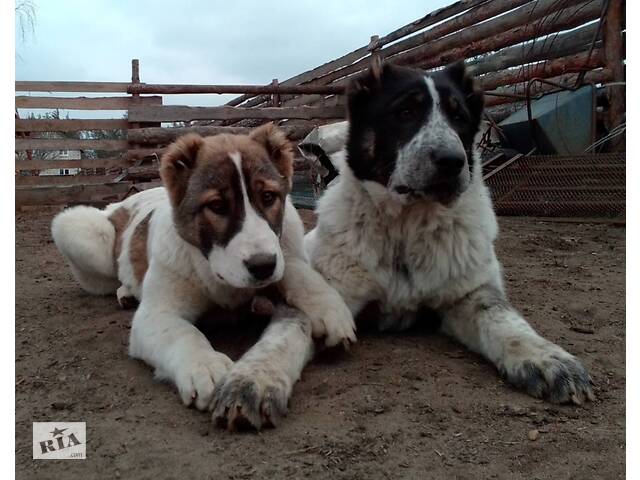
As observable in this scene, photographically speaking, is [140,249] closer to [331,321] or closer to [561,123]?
[331,321]

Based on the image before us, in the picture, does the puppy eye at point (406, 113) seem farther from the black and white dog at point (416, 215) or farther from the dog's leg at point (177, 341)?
the dog's leg at point (177, 341)

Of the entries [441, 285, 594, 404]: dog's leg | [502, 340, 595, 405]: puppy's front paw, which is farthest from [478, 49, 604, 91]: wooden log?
[502, 340, 595, 405]: puppy's front paw

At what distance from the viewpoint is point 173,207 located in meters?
2.91

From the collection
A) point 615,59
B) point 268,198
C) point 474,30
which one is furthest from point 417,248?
point 474,30

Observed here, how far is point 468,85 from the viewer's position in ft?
10.7

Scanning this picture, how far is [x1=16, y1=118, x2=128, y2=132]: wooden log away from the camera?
10.6 metres

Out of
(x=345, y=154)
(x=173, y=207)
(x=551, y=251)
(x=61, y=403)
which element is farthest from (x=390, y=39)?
(x=61, y=403)

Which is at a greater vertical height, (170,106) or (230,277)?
(170,106)

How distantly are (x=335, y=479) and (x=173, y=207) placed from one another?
172 centimetres

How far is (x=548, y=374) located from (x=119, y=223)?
333 centimetres

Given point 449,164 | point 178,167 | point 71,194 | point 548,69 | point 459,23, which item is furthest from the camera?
point 71,194

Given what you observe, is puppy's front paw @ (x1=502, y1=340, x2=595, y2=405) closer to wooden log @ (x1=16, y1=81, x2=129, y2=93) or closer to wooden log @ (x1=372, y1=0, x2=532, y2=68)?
wooden log @ (x1=372, y1=0, x2=532, y2=68)

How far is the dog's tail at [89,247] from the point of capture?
13.6 ft

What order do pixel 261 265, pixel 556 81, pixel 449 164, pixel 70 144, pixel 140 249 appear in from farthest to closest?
pixel 70 144
pixel 556 81
pixel 140 249
pixel 449 164
pixel 261 265
